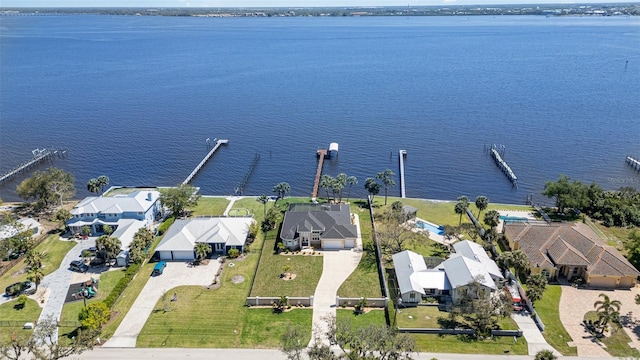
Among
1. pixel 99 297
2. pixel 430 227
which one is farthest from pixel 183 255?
pixel 430 227

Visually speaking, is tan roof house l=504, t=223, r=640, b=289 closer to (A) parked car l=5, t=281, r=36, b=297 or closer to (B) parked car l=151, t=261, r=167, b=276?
(B) parked car l=151, t=261, r=167, b=276

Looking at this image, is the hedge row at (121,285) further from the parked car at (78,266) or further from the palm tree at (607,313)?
the palm tree at (607,313)

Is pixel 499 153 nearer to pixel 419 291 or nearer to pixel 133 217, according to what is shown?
pixel 419 291

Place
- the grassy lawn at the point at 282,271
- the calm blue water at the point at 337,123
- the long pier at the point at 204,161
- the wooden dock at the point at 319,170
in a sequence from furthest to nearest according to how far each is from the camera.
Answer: the calm blue water at the point at 337,123 < the long pier at the point at 204,161 < the wooden dock at the point at 319,170 < the grassy lawn at the point at 282,271

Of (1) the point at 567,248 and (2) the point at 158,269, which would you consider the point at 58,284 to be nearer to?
(2) the point at 158,269

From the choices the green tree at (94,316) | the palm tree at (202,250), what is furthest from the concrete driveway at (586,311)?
the green tree at (94,316)

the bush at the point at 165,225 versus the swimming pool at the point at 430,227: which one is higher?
the bush at the point at 165,225

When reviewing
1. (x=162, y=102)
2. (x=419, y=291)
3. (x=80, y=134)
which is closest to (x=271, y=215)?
(x=419, y=291)

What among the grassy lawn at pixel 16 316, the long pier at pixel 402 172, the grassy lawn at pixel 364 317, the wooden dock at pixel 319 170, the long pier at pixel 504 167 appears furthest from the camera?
the long pier at pixel 504 167
